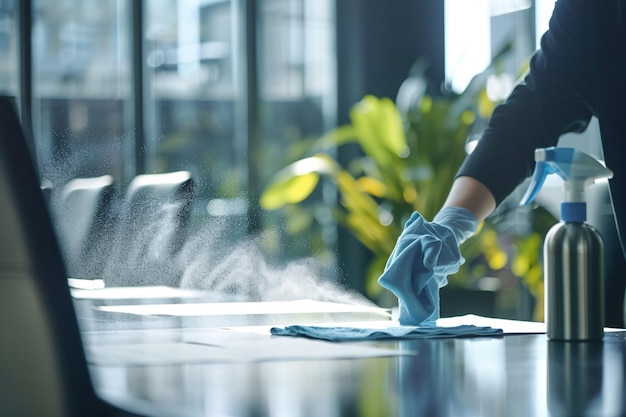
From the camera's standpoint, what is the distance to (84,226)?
5.63 feet

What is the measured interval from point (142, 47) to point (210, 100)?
1.60 ft

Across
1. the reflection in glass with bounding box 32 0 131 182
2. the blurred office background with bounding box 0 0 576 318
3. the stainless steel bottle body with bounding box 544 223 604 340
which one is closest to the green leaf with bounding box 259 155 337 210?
the blurred office background with bounding box 0 0 576 318

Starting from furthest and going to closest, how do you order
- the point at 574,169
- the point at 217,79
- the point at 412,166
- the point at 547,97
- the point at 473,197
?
the point at 217,79 → the point at 412,166 → the point at 547,97 → the point at 473,197 → the point at 574,169

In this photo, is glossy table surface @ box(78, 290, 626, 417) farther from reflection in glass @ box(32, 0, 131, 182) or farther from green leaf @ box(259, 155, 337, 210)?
reflection in glass @ box(32, 0, 131, 182)

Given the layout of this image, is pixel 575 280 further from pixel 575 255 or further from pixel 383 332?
pixel 383 332

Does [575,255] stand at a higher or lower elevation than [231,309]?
higher

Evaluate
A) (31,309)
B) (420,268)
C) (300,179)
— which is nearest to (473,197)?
(420,268)

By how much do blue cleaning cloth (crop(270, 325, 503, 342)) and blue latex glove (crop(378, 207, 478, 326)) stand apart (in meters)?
0.03

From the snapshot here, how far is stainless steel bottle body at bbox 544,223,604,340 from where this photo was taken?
47.9 inches

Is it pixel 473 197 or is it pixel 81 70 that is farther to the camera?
pixel 81 70

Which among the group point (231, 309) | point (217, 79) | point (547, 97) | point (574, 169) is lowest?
point (231, 309)

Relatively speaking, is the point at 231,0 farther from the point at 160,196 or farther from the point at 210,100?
the point at 160,196

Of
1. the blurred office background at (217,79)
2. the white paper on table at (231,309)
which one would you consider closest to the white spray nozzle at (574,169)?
the white paper on table at (231,309)

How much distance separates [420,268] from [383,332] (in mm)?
127
